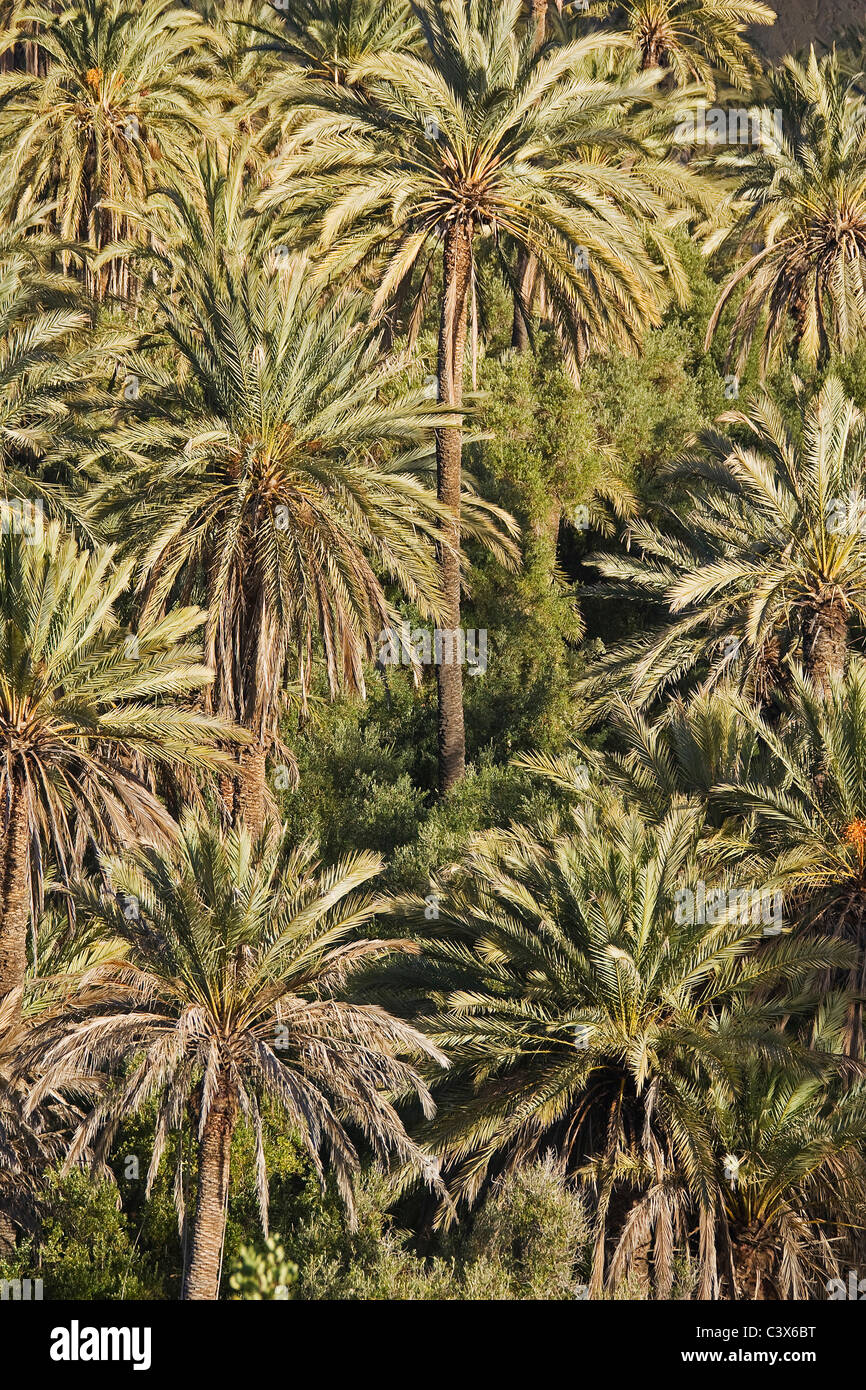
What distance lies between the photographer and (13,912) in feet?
55.1

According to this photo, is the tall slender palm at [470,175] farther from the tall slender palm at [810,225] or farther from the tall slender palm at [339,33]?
the tall slender palm at [339,33]

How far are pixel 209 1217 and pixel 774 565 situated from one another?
1070 centimetres

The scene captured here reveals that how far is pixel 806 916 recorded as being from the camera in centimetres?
1730

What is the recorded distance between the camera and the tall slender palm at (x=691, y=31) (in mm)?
33559

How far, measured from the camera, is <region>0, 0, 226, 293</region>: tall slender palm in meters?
27.2

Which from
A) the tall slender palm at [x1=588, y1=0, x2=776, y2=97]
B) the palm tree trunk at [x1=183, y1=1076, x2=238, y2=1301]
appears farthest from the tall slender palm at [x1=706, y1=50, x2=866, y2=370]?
the palm tree trunk at [x1=183, y1=1076, x2=238, y2=1301]

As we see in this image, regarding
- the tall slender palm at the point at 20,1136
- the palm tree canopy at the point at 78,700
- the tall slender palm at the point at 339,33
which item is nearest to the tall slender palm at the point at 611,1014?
the palm tree canopy at the point at 78,700

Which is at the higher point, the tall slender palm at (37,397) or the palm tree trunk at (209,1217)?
the tall slender palm at (37,397)

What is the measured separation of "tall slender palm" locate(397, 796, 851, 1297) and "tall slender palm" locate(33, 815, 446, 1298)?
121cm

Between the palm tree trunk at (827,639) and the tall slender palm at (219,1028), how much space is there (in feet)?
24.9

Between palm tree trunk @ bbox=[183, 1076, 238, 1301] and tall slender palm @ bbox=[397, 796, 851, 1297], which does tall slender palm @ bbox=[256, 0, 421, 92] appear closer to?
tall slender palm @ bbox=[397, 796, 851, 1297]

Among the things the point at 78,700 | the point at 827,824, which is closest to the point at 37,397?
the point at 78,700

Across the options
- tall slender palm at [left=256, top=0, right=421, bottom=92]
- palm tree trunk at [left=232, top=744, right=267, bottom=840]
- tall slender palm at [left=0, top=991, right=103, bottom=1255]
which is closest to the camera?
tall slender palm at [left=0, top=991, right=103, bottom=1255]

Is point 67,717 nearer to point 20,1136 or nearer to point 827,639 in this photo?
point 20,1136
